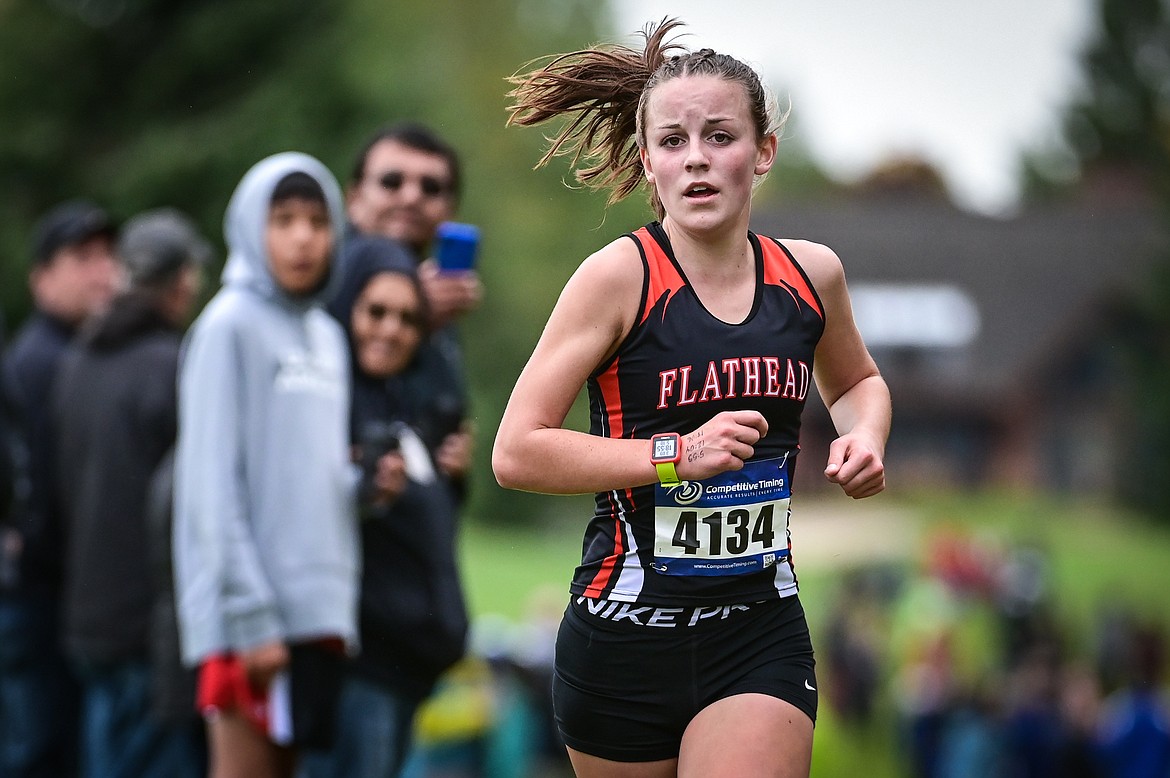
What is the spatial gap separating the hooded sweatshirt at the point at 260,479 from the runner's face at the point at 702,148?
67.0 inches

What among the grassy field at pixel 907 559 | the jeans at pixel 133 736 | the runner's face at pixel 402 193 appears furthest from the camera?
the grassy field at pixel 907 559

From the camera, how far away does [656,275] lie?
3.33 m

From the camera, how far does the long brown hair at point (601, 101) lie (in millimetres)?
3684

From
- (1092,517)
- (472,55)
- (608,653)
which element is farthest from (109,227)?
(472,55)

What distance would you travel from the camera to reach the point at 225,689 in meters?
4.41

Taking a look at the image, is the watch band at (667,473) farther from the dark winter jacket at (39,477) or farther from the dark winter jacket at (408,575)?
the dark winter jacket at (39,477)

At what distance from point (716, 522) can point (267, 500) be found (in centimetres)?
177

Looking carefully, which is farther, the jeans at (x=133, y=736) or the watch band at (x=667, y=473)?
the jeans at (x=133, y=736)

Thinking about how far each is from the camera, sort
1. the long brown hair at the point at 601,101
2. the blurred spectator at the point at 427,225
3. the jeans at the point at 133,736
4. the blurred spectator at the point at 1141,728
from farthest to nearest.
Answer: the blurred spectator at the point at 1141,728 → the jeans at the point at 133,736 → the blurred spectator at the point at 427,225 → the long brown hair at the point at 601,101

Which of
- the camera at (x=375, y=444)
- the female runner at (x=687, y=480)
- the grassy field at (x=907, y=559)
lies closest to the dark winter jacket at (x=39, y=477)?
the camera at (x=375, y=444)

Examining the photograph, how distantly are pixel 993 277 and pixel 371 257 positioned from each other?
122 ft

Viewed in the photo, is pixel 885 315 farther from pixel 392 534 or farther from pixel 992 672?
pixel 392 534

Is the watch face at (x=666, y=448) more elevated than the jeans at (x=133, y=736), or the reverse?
the watch face at (x=666, y=448)

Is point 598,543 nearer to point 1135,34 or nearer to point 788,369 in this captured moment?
point 788,369
